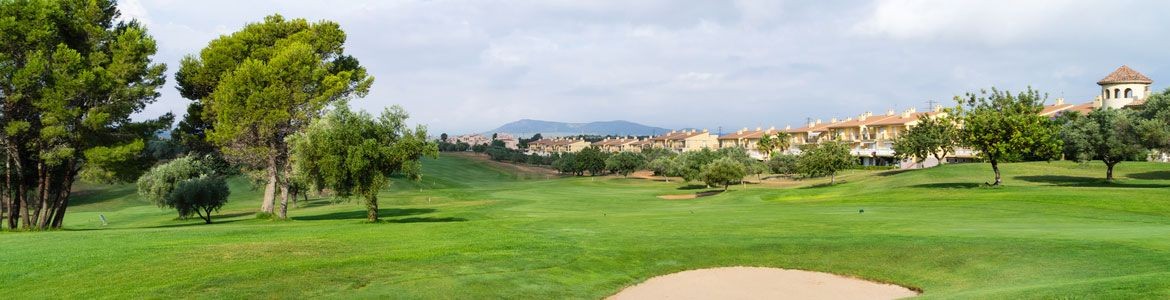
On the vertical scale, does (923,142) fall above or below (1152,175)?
above

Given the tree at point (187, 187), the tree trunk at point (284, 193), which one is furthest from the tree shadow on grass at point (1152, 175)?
the tree at point (187, 187)

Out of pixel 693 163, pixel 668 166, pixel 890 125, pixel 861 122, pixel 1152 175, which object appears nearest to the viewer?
pixel 1152 175

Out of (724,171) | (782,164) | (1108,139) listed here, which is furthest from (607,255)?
(782,164)

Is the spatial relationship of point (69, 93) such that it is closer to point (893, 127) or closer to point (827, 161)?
point (827, 161)

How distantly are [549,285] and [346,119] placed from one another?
22425mm

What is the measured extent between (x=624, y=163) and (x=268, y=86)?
105753 mm

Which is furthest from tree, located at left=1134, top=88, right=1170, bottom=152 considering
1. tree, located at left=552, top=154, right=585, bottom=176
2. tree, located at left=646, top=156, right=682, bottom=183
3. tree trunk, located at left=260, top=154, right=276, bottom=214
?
tree, located at left=552, top=154, right=585, bottom=176

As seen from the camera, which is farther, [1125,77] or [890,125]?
[890,125]

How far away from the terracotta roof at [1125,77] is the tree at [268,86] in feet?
300

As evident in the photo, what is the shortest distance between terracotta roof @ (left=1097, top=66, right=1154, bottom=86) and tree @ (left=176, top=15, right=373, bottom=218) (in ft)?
300

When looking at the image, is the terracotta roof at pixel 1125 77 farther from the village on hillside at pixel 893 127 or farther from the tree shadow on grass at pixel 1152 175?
the tree shadow on grass at pixel 1152 175

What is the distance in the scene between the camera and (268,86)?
4644 centimetres

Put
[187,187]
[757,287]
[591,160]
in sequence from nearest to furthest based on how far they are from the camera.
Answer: [757,287] → [187,187] → [591,160]

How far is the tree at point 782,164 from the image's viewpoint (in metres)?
117
